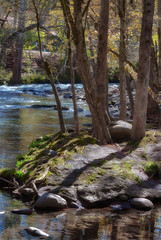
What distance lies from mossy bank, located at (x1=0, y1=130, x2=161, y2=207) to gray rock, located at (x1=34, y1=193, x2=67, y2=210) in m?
0.28

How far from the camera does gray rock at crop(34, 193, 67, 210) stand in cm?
809

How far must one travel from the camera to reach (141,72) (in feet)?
40.0

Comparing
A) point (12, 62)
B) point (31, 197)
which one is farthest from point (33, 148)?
point (12, 62)

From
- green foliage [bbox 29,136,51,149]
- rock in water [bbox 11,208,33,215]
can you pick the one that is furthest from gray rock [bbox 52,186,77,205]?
green foliage [bbox 29,136,51,149]

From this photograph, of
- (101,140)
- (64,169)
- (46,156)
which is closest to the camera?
(64,169)

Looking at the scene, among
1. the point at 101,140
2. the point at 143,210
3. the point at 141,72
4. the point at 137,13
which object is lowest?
the point at 143,210

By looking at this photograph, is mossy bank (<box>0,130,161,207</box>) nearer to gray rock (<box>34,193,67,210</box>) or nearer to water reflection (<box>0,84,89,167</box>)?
gray rock (<box>34,193,67,210</box>)

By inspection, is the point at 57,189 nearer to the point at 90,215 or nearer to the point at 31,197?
the point at 31,197

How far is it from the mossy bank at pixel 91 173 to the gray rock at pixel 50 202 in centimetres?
28

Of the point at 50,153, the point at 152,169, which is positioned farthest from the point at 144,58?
the point at 50,153

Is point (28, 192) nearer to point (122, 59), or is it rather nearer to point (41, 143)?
point (41, 143)

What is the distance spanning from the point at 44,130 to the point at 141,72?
345 inches

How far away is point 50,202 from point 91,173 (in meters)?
1.78

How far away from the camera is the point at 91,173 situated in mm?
9602
